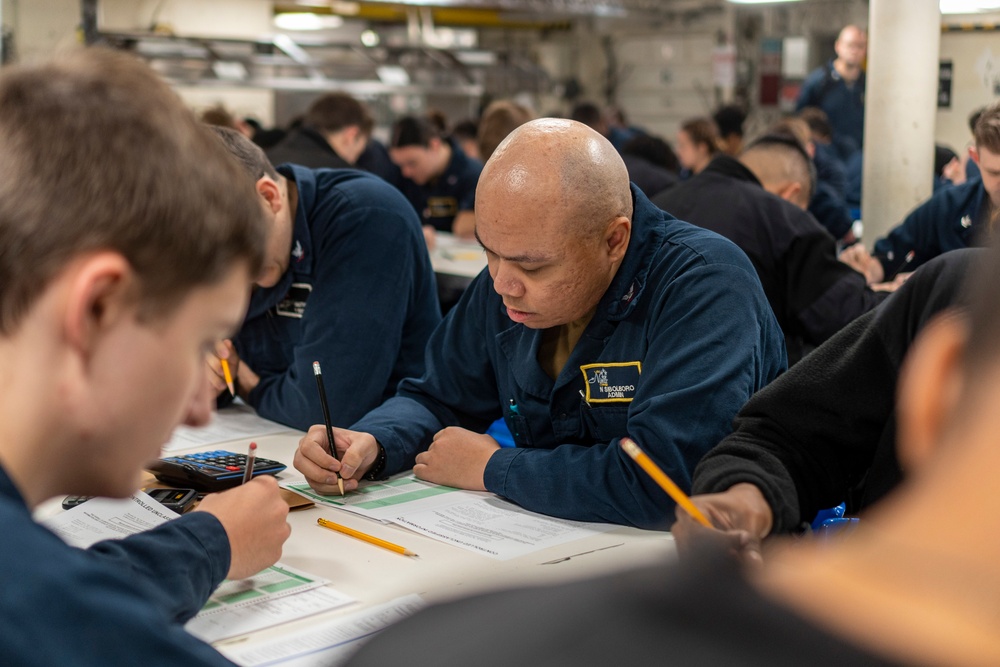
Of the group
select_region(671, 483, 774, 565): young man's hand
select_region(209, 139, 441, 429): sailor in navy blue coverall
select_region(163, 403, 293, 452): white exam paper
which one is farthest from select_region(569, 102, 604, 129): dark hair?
select_region(671, 483, 774, 565): young man's hand

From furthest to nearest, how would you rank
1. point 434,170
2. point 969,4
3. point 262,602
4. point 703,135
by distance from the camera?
point 703,135 → point 434,170 → point 969,4 → point 262,602

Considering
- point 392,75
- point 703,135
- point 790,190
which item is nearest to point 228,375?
point 790,190

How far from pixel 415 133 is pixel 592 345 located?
5406mm

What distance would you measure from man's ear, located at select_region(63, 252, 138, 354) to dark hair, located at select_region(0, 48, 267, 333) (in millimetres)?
12

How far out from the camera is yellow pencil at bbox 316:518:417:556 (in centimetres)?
176

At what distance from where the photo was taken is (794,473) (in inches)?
71.8

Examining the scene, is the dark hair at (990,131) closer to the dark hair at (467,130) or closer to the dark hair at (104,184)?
the dark hair at (104,184)

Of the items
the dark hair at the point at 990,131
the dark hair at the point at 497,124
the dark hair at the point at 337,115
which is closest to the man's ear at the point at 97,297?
the dark hair at the point at 990,131

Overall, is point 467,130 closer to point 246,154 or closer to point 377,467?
point 246,154

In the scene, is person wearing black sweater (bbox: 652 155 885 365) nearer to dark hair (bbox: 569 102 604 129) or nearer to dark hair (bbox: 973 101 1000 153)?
dark hair (bbox: 973 101 1000 153)

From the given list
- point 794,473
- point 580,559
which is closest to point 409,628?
point 580,559

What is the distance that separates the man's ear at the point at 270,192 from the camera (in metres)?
2.57

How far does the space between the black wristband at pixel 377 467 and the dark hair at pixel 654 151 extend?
4.45m

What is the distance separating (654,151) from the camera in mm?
6363
